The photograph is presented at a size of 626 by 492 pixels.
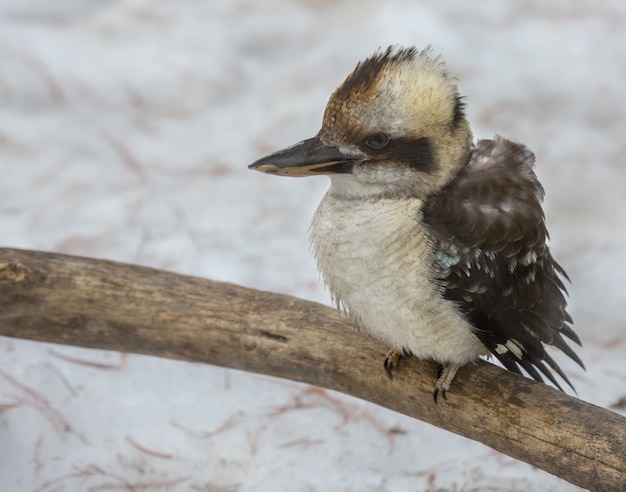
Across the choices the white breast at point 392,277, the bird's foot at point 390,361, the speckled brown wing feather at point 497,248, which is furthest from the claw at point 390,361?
the speckled brown wing feather at point 497,248

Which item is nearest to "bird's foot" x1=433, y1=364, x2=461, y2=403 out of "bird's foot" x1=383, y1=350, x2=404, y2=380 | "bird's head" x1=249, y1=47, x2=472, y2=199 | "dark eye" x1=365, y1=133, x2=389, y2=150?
"bird's foot" x1=383, y1=350, x2=404, y2=380

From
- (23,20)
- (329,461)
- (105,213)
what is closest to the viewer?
(329,461)

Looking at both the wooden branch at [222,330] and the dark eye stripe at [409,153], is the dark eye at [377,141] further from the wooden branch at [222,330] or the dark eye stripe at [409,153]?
the wooden branch at [222,330]

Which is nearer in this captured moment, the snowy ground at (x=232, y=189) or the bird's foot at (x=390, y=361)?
the bird's foot at (x=390, y=361)

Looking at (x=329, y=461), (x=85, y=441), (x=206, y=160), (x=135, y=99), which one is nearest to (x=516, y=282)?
(x=329, y=461)

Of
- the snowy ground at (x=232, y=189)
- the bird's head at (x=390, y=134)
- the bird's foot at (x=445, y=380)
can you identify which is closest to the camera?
the bird's head at (x=390, y=134)

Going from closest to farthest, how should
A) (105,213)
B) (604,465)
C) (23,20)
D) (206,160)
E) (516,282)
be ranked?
(604,465) → (516,282) → (105,213) → (206,160) → (23,20)

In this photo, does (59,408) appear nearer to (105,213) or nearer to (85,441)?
(85,441)

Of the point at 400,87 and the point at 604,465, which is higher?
the point at 400,87
